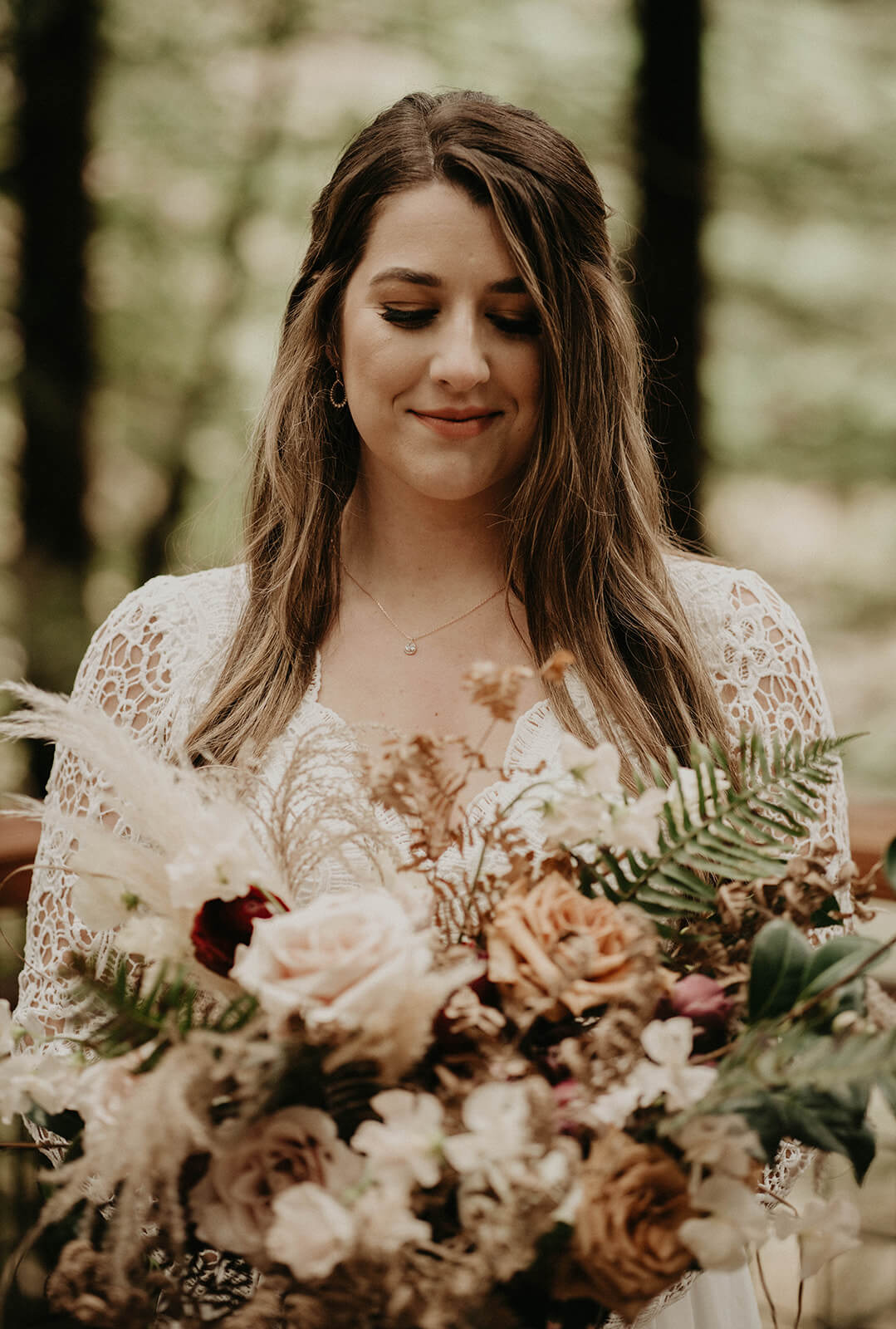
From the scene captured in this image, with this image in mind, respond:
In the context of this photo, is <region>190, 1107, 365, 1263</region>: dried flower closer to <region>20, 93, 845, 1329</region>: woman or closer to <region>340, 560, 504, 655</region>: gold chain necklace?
<region>20, 93, 845, 1329</region>: woman

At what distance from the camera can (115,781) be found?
0.97 metres

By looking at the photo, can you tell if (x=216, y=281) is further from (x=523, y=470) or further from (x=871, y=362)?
(x=523, y=470)

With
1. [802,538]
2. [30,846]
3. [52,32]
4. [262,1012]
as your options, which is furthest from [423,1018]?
[52,32]

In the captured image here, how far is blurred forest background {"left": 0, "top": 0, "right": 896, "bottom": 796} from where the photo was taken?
15.2ft

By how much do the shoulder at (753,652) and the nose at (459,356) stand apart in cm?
49

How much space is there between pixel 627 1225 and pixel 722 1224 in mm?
60

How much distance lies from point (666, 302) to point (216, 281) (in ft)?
5.05

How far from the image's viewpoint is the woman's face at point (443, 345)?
5.65ft

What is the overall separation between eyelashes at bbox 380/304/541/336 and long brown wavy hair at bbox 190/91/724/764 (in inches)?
1.0

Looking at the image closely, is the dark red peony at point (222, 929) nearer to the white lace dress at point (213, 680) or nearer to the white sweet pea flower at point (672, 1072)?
the white sweet pea flower at point (672, 1072)

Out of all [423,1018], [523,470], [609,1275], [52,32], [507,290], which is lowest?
[609,1275]

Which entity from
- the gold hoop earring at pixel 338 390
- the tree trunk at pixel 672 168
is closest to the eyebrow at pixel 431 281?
the gold hoop earring at pixel 338 390

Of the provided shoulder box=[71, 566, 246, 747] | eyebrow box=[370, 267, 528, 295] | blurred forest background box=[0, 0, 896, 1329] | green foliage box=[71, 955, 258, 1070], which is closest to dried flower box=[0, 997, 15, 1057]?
green foliage box=[71, 955, 258, 1070]

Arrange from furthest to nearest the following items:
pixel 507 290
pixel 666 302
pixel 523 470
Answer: pixel 666 302
pixel 523 470
pixel 507 290
